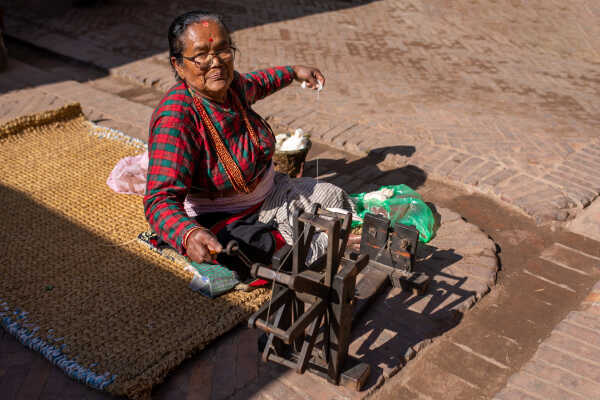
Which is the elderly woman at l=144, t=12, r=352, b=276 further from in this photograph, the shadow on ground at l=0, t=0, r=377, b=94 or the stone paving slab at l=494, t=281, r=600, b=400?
the shadow on ground at l=0, t=0, r=377, b=94

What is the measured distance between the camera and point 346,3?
9.48m

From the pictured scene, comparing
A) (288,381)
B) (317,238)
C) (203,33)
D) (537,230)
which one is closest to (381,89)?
(537,230)

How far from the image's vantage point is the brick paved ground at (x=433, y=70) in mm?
4281

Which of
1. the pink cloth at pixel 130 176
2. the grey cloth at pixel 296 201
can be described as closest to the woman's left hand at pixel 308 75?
the grey cloth at pixel 296 201

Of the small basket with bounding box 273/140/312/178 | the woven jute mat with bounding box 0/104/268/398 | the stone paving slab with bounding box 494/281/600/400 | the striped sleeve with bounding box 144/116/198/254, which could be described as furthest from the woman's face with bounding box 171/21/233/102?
the stone paving slab with bounding box 494/281/600/400

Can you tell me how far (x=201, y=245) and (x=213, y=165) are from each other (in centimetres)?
62

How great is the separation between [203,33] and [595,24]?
7.55 meters

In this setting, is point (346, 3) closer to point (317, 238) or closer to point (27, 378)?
point (317, 238)

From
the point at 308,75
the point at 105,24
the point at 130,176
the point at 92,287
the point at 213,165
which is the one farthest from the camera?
the point at 105,24

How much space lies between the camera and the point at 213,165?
268 cm

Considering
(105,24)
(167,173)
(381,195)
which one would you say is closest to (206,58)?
(167,173)

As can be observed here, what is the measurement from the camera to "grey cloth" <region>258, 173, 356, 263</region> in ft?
9.65

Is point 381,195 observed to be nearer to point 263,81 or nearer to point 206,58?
point 263,81

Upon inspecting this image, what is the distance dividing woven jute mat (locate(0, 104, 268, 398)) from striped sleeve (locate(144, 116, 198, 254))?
0.55 metres
